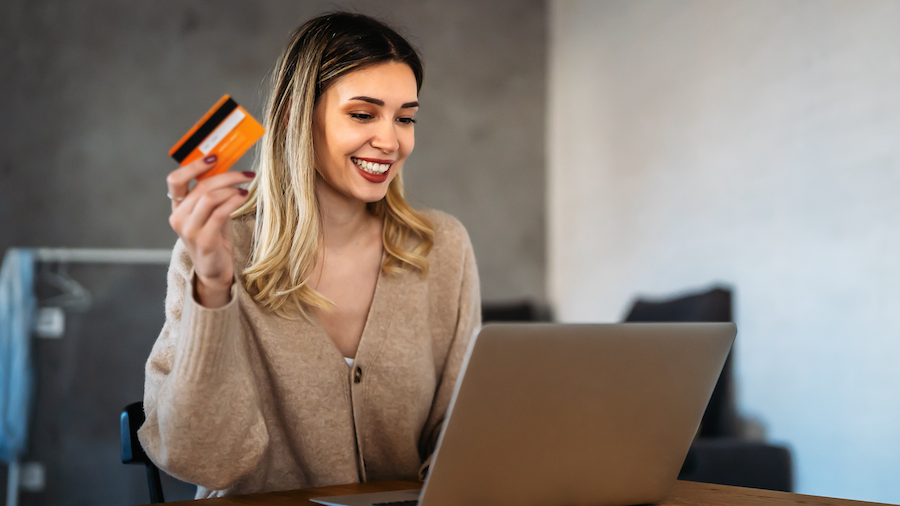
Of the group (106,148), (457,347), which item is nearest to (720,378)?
(457,347)

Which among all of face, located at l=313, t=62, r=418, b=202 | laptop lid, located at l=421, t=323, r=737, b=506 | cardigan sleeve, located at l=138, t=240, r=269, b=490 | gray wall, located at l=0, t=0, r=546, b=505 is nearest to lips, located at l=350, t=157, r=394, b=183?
face, located at l=313, t=62, r=418, b=202

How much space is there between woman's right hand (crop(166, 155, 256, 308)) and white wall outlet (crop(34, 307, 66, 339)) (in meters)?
2.47

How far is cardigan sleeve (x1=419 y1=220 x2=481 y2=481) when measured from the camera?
4.24ft

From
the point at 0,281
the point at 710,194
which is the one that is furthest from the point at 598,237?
the point at 0,281

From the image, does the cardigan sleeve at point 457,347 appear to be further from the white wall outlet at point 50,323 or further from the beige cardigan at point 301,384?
the white wall outlet at point 50,323

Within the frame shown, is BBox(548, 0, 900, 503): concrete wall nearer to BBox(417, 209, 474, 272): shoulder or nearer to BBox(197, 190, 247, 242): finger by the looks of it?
BBox(417, 209, 474, 272): shoulder

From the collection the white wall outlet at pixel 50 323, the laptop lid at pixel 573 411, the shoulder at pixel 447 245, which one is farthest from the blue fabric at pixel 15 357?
the laptop lid at pixel 573 411

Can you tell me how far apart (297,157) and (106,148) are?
2341mm

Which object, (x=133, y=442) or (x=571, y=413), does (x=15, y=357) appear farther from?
(x=571, y=413)

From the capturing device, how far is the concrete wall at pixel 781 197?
1783 mm

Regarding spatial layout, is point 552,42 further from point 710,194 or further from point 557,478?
point 557,478

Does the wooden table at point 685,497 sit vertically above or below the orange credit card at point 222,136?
below

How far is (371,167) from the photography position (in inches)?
47.2

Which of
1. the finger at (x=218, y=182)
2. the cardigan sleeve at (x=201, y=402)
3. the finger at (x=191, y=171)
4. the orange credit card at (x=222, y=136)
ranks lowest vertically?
the cardigan sleeve at (x=201, y=402)
